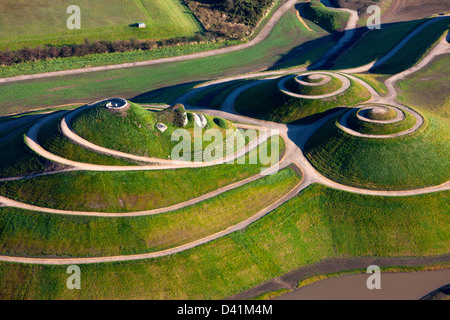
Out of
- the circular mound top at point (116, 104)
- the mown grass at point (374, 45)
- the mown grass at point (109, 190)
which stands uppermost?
the mown grass at point (374, 45)

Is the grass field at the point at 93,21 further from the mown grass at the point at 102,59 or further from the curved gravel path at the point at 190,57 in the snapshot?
the curved gravel path at the point at 190,57

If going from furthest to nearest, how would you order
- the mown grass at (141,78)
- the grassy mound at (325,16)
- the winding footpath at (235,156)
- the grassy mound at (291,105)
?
1. the grassy mound at (325,16)
2. the mown grass at (141,78)
3. the grassy mound at (291,105)
4. the winding footpath at (235,156)

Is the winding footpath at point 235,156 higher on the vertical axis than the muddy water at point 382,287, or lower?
higher

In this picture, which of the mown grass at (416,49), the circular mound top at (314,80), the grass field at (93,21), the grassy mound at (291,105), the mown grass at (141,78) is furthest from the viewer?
→ the grass field at (93,21)

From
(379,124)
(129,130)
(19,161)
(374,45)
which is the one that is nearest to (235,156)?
(129,130)

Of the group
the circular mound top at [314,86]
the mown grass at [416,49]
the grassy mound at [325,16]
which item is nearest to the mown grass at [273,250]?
the circular mound top at [314,86]

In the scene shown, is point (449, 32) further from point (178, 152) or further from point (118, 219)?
point (118, 219)
